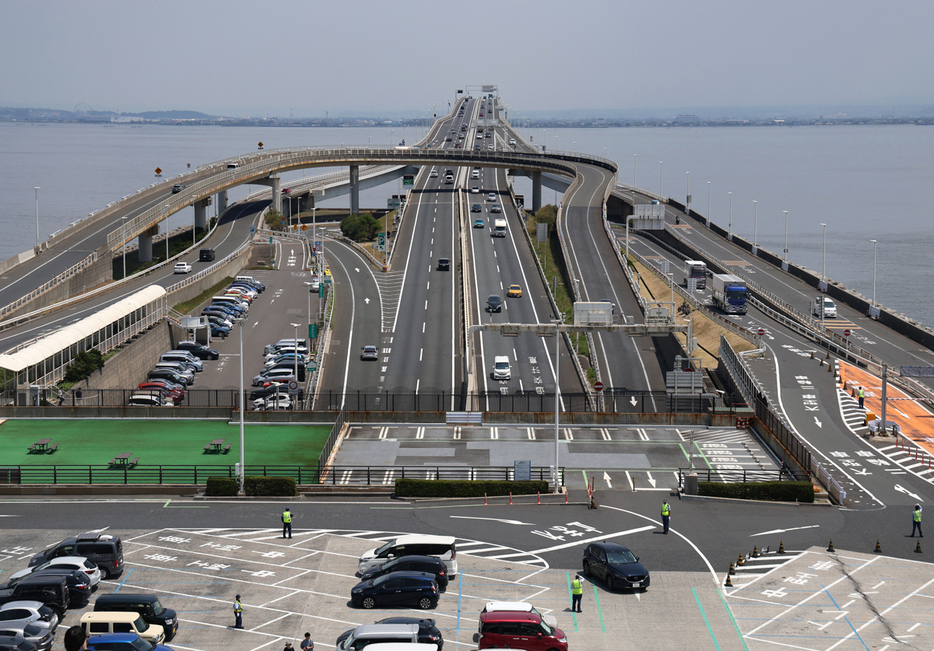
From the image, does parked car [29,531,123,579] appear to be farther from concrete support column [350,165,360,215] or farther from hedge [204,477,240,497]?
concrete support column [350,165,360,215]

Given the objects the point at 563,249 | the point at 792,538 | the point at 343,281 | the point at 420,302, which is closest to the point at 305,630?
the point at 792,538

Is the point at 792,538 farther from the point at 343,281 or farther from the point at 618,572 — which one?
the point at 343,281

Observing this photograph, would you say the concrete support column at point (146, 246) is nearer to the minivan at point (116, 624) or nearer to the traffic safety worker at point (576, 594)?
the minivan at point (116, 624)

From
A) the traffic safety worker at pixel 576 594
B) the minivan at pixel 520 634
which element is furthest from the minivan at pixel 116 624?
the traffic safety worker at pixel 576 594

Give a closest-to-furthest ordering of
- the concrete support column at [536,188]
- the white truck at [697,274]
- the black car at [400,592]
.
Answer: the black car at [400,592] → the white truck at [697,274] → the concrete support column at [536,188]

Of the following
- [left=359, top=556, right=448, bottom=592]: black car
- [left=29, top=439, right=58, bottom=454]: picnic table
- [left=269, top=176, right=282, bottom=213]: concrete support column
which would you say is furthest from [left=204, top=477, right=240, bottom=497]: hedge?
[left=269, top=176, right=282, bottom=213]: concrete support column
